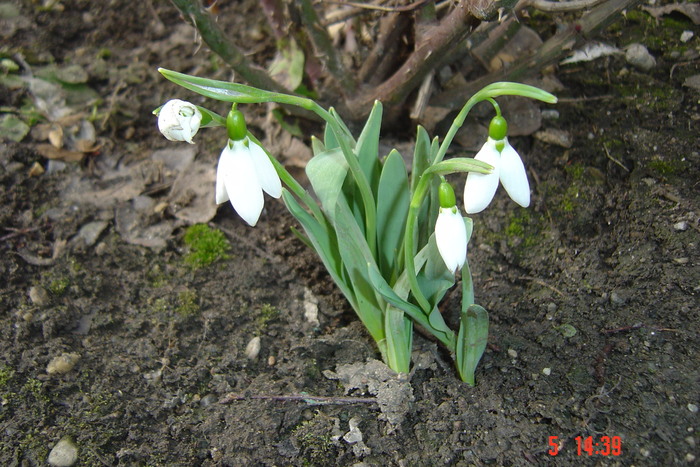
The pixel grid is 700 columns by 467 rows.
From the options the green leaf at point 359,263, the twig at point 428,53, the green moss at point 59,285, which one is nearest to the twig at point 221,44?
the twig at point 428,53

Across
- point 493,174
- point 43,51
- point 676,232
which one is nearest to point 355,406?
point 493,174

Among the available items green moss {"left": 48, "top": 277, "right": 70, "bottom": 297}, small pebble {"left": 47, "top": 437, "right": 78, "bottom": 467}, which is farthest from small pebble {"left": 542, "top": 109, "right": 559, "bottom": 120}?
small pebble {"left": 47, "top": 437, "right": 78, "bottom": 467}

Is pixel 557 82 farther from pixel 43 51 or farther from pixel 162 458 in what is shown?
pixel 43 51

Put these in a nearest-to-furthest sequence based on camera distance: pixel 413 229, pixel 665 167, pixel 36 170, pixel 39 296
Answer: pixel 413 229, pixel 39 296, pixel 665 167, pixel 36 170

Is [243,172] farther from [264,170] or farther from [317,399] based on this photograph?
[317,399]

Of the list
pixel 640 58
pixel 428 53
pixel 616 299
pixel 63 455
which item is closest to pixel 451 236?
pixel 616 299
